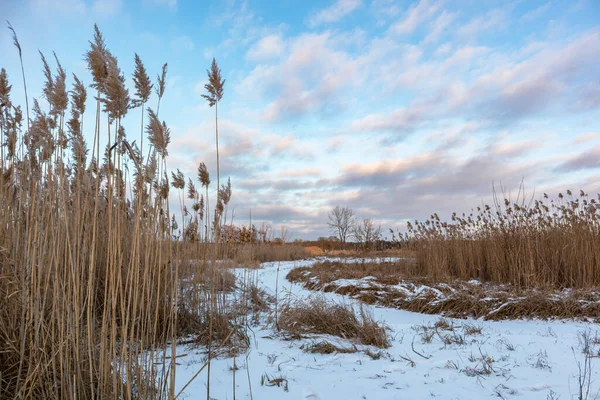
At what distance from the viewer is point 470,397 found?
86.0 inches

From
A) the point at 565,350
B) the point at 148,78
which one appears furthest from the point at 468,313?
the point at 148,78

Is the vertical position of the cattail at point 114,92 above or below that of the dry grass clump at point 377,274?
above

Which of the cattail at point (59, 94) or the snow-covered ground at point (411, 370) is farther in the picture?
the snow-covered ground at point (411, 370)

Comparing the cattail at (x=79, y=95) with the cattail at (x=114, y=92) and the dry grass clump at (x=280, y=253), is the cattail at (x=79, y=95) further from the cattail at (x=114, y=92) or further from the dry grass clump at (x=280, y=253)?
the dry grass clump at (x=280, y=253)

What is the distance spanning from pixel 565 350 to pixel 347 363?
186 cm

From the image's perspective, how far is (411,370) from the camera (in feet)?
8.70

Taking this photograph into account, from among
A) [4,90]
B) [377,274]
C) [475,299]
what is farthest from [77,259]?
[377,274]

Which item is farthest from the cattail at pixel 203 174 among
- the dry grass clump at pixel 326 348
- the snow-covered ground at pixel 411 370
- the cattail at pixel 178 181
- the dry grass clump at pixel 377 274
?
the dry grass clump at pixel 377 274

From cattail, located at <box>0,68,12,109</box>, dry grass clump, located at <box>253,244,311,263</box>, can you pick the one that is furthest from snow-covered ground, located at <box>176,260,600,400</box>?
dry grass clump, located at <box>253,244,311,263</box>

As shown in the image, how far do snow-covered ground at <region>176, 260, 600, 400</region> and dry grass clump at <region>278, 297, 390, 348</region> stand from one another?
0.53ft

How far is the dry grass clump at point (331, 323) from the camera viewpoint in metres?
3.37

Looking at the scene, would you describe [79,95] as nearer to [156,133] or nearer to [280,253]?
[156,133]

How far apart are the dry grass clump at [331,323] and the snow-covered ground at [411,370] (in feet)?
0.53

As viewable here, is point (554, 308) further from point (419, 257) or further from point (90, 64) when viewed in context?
point (90, 64)
